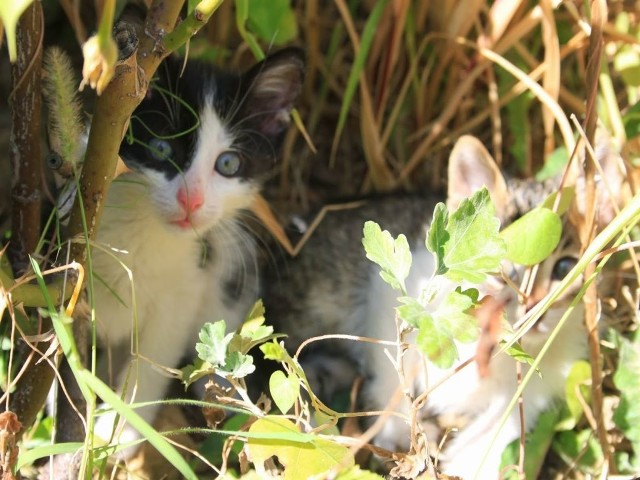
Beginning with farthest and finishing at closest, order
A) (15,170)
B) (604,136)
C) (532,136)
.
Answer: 1. (532,136)
2. (604,136)
3. (15,170)

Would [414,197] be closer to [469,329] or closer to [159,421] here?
[159,421]

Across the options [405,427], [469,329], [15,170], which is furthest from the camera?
[405,427]

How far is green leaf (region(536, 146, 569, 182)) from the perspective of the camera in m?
2.20

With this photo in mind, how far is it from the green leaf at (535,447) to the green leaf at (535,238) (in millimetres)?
622

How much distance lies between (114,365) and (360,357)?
2.26 feet

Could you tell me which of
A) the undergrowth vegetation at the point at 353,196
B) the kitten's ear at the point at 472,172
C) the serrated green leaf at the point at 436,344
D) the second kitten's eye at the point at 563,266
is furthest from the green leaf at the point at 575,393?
the serrated green leaf at the point at 436,344

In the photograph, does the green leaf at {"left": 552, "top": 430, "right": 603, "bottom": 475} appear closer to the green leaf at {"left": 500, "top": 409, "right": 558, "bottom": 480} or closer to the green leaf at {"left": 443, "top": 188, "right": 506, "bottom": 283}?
the green leaf at {"left": 500, "top": 409, "right": 558, "bottom": 480}

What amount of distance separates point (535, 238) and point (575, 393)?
26.8 inches

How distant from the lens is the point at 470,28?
94.7 inches

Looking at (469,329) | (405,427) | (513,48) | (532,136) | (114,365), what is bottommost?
(405,427)

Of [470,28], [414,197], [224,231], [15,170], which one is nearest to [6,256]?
[15,170]

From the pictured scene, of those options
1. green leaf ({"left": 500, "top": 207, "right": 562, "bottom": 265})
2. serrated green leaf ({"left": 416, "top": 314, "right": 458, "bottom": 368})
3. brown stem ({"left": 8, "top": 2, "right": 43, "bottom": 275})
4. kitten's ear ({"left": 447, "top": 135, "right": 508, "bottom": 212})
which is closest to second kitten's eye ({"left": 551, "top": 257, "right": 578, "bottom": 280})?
kitten's ear ({"left": 447, "top": 135, "right": 508, "bottom": 212})

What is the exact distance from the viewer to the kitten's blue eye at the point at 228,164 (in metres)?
1.89

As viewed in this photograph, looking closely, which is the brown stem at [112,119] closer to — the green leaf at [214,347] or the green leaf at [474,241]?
the green leaf at [214,347]
